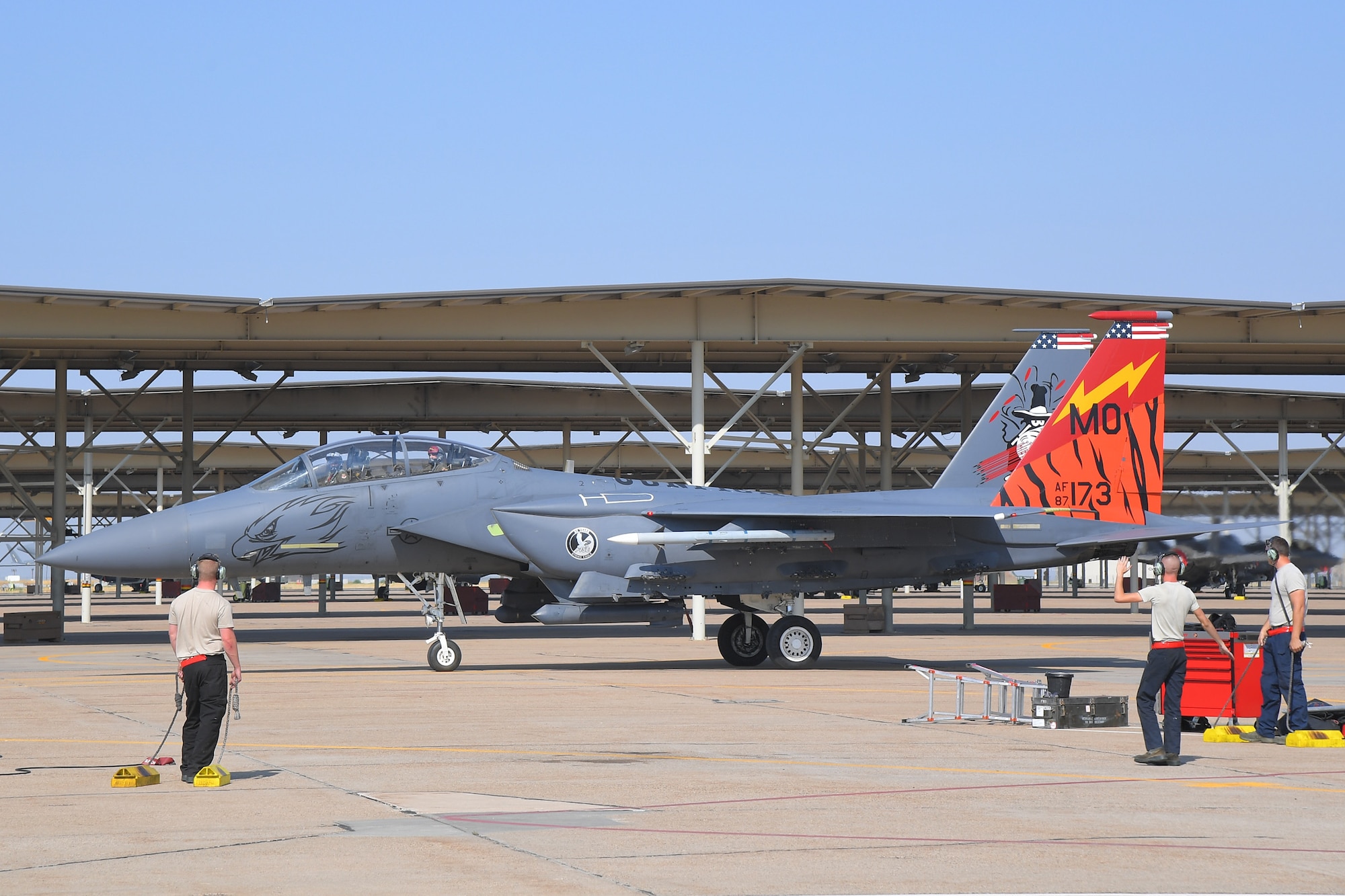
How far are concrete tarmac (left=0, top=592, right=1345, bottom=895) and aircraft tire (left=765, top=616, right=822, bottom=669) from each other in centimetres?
147

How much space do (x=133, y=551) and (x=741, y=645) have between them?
28.2 feet

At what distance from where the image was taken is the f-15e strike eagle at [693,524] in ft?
60.1

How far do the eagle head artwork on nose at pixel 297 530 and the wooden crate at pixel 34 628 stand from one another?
42.3 ft

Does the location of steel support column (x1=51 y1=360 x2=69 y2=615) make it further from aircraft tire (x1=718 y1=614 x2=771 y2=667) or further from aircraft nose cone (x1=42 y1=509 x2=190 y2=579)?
aircraft tire (x1=718 y1=614 x2=771 y2=667)

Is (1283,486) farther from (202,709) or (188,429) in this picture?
(202,709)

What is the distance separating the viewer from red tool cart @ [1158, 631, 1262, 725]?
1254 cm

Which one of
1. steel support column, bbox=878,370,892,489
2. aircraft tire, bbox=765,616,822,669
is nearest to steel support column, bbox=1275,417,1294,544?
steel support column, bbox=878,370,892,489

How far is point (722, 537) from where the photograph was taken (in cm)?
1855

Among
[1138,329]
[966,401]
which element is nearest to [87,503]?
[966,401]

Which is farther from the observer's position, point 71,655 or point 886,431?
point 886,431

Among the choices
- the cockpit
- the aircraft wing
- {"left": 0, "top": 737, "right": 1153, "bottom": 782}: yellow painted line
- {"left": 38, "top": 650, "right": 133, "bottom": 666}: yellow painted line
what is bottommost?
{"left": 38, "top": 650, "right": 133, "bottom": 666}: yellow painted line

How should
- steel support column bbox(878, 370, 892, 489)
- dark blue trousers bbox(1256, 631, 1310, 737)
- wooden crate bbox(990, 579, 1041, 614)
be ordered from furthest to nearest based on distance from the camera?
wooden crate bbox(990, 579, 1041, 614)
steel support column bbox(878, 370, 892, 489)
dark blue trousers bbox(1256, 631, 1310, 737)

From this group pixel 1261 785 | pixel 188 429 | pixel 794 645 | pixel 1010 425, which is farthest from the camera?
pixel 188 429

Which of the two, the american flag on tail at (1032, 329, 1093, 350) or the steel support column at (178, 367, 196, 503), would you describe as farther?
the steel support column at (178, 367, 196, 503)
